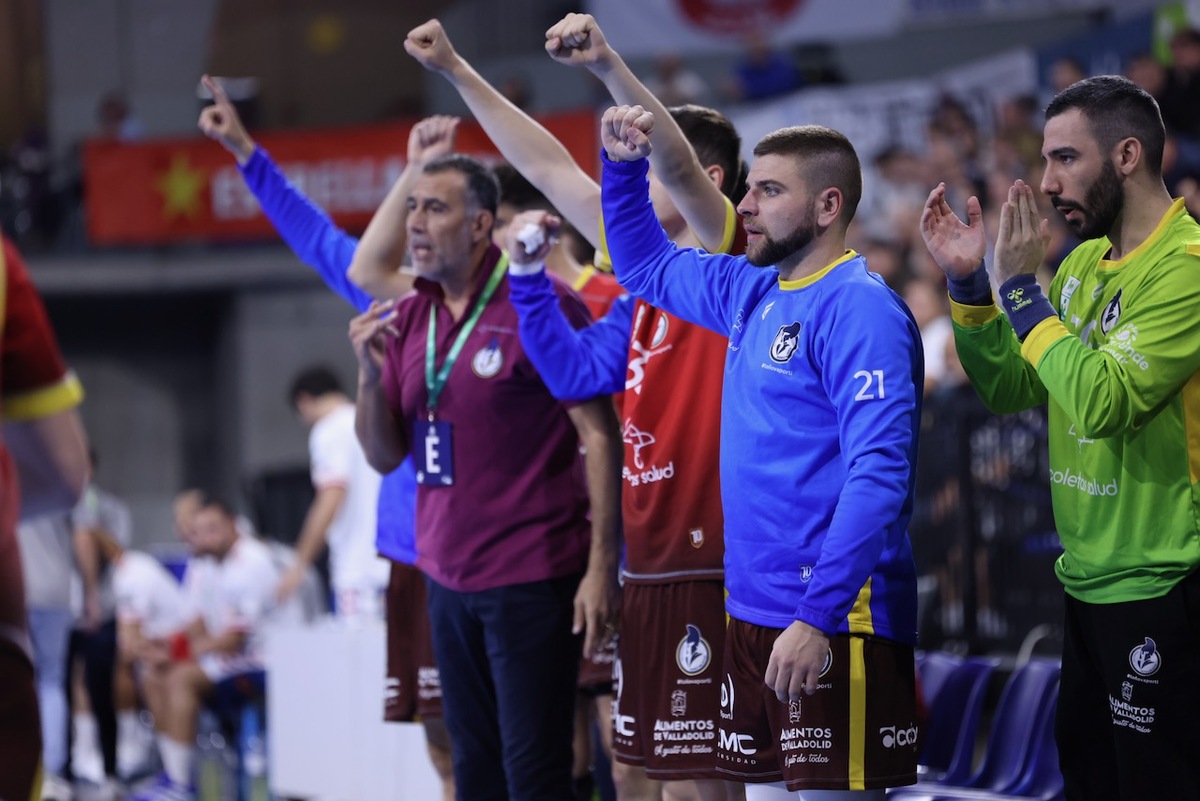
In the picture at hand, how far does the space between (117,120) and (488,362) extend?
14780 millimetres

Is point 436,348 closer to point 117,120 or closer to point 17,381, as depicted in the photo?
point 17,381

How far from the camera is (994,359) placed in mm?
3457

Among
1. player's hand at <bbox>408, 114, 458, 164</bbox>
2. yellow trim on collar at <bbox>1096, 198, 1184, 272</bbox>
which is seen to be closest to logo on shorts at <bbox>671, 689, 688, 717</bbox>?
yellow trim on collar at <bbox>1096, 198, 1184, 272</bbox>

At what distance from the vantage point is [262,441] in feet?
55.4

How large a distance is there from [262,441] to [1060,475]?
565 inches

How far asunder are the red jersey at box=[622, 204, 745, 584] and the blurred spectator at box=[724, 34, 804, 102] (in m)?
10.1

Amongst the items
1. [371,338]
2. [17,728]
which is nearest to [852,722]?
[17,728]

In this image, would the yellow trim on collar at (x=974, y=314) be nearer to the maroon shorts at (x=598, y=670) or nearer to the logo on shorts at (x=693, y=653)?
the logo on shorts at (x=693, y=653)

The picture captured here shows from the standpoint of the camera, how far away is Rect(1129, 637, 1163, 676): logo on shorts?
3082 millimetres

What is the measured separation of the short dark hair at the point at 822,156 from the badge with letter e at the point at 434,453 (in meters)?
1.34

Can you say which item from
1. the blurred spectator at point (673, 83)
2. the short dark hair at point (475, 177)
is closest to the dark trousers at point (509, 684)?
the short dark hair at point (475, 177)

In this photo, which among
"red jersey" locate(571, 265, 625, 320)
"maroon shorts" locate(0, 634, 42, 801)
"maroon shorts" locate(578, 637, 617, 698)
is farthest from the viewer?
"red jersey" locate(571, 265, 625, 320)

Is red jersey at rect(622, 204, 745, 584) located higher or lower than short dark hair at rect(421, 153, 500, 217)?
lower

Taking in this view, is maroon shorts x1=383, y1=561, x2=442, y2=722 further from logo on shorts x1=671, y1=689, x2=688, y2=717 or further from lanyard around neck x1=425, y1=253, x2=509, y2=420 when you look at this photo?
logo on shorts x1=671, y1=689, x2=688, y2=717
